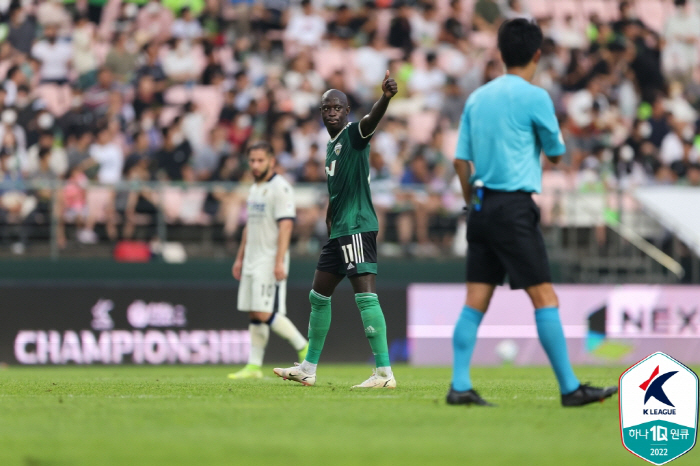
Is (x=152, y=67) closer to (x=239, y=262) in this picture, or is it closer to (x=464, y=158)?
(x=239, y=262)

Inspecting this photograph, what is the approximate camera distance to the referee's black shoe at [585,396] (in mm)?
6648

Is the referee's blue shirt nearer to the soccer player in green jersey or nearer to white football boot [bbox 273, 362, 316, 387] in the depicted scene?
the soccer player in green jersey

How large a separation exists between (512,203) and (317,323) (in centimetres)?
311

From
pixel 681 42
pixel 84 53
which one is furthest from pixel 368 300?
pixel 681 42

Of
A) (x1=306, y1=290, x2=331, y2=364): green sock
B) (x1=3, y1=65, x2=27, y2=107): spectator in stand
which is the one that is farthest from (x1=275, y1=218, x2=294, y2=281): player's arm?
(x1=3, y1=65, x2=27, y2=107): spectator in stand

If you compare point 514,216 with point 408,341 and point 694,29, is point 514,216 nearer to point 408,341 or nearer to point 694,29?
point 408,341

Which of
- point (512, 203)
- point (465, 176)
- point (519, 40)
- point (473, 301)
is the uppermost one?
point (519, 40)

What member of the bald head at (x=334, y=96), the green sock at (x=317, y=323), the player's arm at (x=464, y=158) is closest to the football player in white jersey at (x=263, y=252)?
the green sock at (x=317, y=323)

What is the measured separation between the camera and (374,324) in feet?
29.2

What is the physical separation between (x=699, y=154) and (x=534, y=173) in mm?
13741

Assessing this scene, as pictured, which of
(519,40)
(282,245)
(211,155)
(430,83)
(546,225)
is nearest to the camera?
(519,40)

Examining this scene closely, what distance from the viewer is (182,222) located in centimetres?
1666

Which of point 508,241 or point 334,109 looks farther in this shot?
point 334,109

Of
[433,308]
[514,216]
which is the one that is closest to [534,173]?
[514,216]
